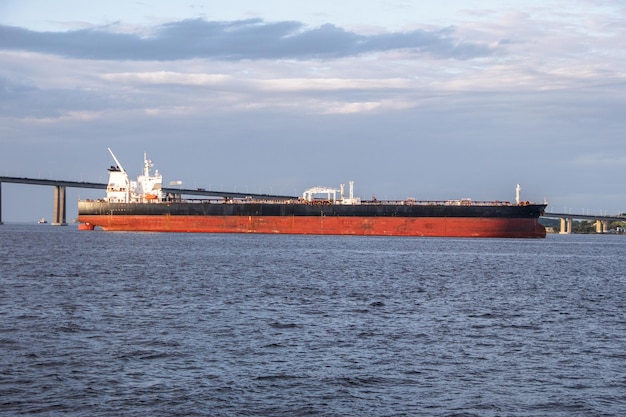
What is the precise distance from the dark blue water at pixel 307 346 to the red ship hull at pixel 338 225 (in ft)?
152

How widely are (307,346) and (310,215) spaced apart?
71.1m

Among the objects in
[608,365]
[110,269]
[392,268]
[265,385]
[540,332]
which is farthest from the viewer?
[392,268]

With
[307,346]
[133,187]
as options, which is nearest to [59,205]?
[133,187]

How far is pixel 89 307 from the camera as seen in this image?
26797 mm

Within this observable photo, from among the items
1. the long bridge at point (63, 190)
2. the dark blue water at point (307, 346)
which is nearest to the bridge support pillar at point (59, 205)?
the long bridge at point (63, 190)

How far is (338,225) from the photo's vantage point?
90.9 meters

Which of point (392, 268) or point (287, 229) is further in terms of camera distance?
point (287, 229)

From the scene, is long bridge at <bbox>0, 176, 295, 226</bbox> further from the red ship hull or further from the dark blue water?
the dark blue water

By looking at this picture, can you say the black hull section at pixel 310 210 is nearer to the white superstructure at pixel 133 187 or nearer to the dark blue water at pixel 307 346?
the white superstructure at pixel 133 187

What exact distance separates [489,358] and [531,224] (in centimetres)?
7040

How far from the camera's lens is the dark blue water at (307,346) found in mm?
15203

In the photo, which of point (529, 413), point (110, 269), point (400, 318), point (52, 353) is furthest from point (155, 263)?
point (529, 413)

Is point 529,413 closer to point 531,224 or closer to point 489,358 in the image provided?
point 489,358

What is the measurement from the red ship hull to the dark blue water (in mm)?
46280
